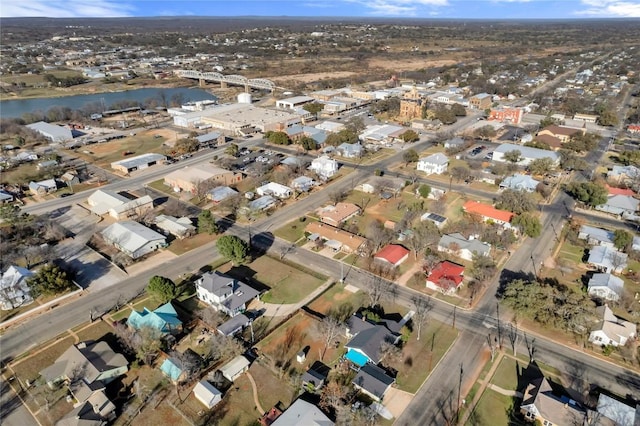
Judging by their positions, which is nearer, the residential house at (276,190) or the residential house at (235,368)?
the residential house at (235,368)

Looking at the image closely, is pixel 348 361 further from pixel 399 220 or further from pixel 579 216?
pixel 579 216

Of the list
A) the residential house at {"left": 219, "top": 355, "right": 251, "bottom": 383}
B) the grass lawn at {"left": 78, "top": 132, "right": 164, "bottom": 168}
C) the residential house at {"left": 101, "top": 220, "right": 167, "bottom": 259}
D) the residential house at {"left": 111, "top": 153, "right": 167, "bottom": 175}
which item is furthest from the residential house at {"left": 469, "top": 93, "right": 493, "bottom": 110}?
the residential house at {"left": 219, "top": 355, "right": 251, "bottom": 383}

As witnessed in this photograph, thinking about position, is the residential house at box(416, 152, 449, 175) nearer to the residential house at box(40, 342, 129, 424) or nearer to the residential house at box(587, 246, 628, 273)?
the residential house at box(587, 246, 628, 273)

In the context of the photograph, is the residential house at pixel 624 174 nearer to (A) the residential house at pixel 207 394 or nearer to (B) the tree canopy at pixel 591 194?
(B) the tree canopy at pixel 591 194

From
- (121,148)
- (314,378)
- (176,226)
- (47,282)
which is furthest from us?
(121,148)

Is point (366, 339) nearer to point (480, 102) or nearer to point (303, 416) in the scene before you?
point (303, 416)

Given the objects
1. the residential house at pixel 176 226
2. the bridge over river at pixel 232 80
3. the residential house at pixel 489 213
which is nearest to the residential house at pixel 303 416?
the residential house at pixel 176 226

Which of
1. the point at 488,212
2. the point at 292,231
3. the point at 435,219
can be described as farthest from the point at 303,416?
the point at 488,212
